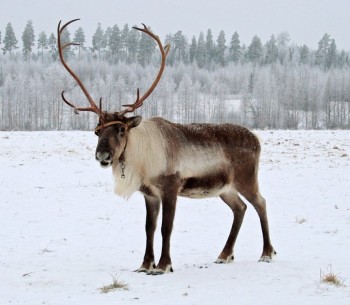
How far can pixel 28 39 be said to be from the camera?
142 m

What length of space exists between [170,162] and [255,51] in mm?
145056

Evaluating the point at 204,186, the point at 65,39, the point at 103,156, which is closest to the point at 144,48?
the point at 65,39

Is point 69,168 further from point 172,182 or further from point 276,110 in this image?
point 276,110

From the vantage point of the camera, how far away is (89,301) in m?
5.46

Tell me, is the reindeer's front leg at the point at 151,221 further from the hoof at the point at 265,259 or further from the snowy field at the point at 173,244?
the hoof at the point at 265,259

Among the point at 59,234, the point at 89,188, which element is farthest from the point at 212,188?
the point at 89,188

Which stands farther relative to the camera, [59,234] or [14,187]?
[14,187]

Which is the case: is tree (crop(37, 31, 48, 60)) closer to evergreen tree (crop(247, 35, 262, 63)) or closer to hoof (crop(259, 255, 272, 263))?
evergreen tree (crop(247, 35, 262, 63))

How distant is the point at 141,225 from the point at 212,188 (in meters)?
3.77

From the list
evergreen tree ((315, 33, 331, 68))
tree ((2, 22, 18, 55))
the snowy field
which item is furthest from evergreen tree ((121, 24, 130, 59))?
the snowy field

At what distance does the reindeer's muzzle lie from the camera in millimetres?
6387

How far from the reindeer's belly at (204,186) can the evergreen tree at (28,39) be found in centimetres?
14152

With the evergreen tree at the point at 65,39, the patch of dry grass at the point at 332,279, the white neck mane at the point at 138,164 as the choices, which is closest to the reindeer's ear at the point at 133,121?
the white neck mane at the point at 138,164

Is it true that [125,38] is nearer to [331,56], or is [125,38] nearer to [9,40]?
[9,40]
